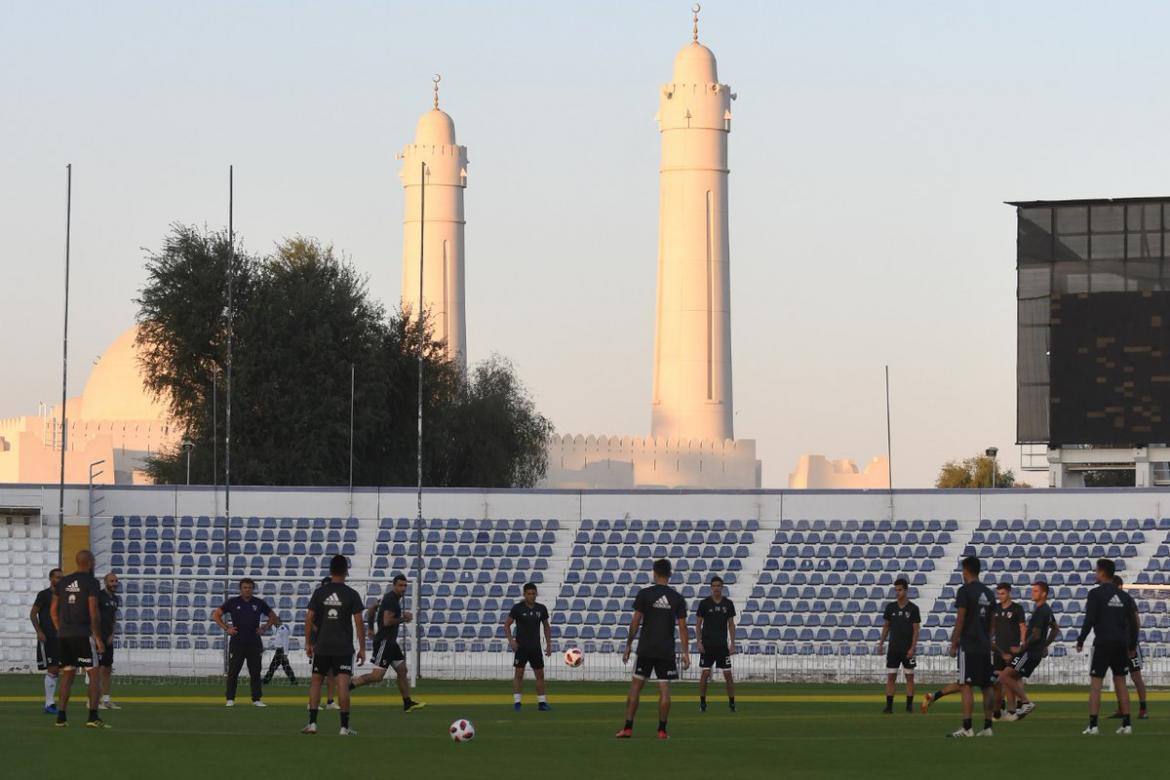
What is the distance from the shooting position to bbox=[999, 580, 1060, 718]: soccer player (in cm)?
2445

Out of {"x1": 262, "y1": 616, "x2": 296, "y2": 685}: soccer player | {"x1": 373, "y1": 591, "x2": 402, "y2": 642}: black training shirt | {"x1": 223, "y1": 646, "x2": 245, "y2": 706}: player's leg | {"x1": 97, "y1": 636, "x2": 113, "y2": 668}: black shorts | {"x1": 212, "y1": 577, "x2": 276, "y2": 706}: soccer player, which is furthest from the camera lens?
{"x1": 262, "y1": 616, "x2": 296, "y2": 685}: soccer player

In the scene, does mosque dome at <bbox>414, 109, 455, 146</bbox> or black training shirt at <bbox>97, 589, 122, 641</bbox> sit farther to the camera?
mosque dome at <bbox>414, 109, 455, 146</bbox>

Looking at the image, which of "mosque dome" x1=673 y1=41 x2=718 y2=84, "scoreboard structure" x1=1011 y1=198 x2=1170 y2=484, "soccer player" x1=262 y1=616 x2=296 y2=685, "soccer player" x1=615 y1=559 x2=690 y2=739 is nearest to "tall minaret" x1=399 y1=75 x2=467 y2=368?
"mosque dome" x1=673 y1=41 x2=718 y2=84

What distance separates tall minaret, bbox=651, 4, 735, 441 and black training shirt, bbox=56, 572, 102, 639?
74935 mm

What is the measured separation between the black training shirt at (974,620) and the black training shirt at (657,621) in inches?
112

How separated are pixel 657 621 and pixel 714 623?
310 inches

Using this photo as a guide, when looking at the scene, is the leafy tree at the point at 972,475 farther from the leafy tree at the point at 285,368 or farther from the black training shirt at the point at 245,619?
the black training shirt at the point at 245,619

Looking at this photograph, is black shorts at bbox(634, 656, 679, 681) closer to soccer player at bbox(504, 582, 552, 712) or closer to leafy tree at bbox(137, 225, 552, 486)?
soccer player at bbox(504, 582, 552, 712)

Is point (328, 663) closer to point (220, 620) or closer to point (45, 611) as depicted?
point (45, 611)

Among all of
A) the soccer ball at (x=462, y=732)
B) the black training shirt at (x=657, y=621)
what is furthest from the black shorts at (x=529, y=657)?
the soccer ball at (x=462, y=732)

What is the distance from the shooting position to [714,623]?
94.4 feet

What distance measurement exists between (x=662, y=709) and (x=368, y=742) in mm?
A: 2866

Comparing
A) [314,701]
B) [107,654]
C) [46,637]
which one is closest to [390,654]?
[107,654]

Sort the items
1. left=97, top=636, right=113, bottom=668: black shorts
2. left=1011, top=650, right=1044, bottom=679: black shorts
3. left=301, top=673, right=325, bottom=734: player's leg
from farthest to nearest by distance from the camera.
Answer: left=97, top=636, right=113, bottom=668: black shorts, left=1011, top=650, right=1044, bottom=679: black shorts, left=301, top=673, right=325, bottom=734: player's leg
